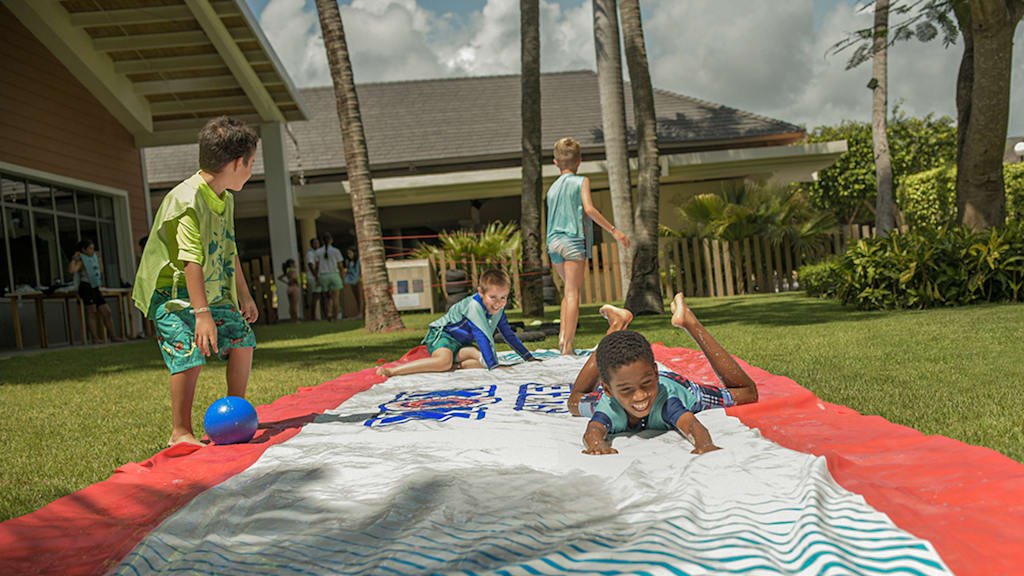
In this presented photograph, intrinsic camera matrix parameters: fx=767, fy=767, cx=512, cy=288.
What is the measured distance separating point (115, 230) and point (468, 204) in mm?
12510

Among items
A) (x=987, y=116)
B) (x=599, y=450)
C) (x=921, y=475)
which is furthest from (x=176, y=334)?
(x=987, y=116)

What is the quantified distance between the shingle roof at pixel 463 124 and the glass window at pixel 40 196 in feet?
27.3

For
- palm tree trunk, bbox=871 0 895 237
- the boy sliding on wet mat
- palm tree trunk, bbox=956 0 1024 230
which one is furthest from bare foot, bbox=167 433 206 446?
palm tree trunk, bbox=871 0 895 237

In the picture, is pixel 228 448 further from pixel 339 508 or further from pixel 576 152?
pixel 576 152

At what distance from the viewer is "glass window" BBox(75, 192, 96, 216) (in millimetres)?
15684

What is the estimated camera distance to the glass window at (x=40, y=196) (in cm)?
1405

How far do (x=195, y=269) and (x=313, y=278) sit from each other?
15002 millimetres

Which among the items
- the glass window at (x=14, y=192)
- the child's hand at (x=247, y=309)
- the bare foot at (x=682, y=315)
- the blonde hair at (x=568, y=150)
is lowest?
the bare foot at (x=682, y=315)

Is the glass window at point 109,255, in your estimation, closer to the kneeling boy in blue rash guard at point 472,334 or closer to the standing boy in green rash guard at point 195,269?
the kneeling boy in blue rash guard at point 472,334

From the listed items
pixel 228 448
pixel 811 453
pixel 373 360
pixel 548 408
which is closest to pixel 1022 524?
pixel 811 453

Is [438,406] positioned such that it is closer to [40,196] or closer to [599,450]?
[599,450]

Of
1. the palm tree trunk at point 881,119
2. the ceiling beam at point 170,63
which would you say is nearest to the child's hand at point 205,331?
the ceiling beam at point 170,63

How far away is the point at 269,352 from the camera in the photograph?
9.76 metres

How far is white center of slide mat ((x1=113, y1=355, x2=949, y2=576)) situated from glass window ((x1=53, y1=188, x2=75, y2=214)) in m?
13.5
